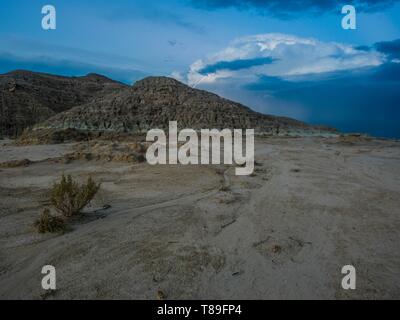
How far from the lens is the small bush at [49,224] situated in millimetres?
6160

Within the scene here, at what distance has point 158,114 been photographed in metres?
36.9

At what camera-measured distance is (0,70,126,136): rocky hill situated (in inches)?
1651

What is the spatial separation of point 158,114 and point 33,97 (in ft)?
76.8

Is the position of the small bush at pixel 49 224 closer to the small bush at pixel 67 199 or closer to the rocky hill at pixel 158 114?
the small bush at pixel 67 199

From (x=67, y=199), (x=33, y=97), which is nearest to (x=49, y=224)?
(x=67, y=199)

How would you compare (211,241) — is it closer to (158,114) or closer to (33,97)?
(158,114)

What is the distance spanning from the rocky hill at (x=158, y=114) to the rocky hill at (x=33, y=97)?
8681mm

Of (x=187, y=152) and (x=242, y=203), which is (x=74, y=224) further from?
(x=187, y=152)

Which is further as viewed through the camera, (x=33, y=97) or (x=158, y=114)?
(x=33, y=97)

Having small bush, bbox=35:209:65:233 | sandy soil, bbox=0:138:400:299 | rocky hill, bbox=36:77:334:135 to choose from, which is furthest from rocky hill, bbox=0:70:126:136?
small bush, bbox=35:209:65:233

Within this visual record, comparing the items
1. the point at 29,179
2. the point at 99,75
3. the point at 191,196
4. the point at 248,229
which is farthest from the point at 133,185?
the point at 99,75
